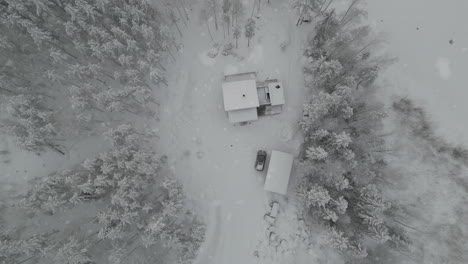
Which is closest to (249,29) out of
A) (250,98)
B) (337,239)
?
(250,98)

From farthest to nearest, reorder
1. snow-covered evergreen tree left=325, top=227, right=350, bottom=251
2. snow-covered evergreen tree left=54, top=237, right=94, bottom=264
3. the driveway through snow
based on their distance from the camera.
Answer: the driveway through snow
snow-covered evergreen tree left=54, top=237, right=94, bottom=264
snow-covered evergreen tree left=325, top=227, right=350, bottom=251

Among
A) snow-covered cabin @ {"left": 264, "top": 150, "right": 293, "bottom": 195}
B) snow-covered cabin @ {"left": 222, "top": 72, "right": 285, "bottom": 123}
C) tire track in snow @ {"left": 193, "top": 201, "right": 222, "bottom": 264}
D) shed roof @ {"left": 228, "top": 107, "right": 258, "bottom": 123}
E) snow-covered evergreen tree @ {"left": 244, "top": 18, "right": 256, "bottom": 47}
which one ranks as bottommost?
tire track in snow @ {"left": 193, "top": 201, "right": 222, "bottom": 264}

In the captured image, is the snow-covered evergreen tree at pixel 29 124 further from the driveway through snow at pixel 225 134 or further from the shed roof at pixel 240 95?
the shed roof at pixel 240 95

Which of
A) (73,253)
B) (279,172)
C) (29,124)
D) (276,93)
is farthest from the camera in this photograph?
(276,93)

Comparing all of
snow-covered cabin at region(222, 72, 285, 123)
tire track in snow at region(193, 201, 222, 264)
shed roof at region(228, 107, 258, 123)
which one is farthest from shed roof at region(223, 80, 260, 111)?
tire track in snow at region(193, 201, 222, 264)

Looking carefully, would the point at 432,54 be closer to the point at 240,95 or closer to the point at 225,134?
the point at 240,95

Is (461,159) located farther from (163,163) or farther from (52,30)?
(52,30)

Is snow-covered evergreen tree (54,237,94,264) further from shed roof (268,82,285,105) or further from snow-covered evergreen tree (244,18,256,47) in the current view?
snow-covered evergreen tree (244,18,256,47)
